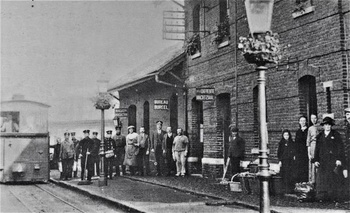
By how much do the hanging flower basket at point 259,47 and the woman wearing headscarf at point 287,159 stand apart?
603 cm

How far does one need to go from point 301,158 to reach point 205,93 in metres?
5.13

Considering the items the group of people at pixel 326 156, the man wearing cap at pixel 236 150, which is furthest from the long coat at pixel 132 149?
the group of people at pixel 326 156

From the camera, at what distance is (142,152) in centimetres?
1912

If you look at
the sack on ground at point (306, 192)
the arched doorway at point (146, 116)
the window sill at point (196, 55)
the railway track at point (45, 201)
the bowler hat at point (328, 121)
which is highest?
the window sill at point (196, 55)

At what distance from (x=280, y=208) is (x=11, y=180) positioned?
10529mm

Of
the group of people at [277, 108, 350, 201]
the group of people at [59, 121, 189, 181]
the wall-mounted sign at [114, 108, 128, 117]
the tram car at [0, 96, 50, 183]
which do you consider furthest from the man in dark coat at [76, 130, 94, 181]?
the group of people at [277, 108, 350, 201]

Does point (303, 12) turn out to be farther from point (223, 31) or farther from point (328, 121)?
point (223, 31)

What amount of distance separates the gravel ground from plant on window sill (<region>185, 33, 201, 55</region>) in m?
4.75

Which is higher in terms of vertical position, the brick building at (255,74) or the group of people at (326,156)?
the brick building at (255,74)

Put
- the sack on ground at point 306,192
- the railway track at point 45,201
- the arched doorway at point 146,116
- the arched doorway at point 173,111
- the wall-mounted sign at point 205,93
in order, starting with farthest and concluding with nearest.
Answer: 1. the arched doorway at point 146,116
2. the arched doorway at point 173,111
3. the wall-mounted sign at point 205,93
4. the railway track at point 45,201
5. the sack on ground at point 306,192

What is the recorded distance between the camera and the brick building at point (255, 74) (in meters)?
11.4

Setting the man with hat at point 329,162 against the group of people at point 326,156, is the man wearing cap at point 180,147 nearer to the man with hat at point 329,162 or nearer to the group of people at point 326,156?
the group of people at point 326,156

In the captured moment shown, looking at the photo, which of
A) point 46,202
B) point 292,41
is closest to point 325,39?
point 292,41

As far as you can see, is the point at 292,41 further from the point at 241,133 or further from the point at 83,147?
the point at 83,147
